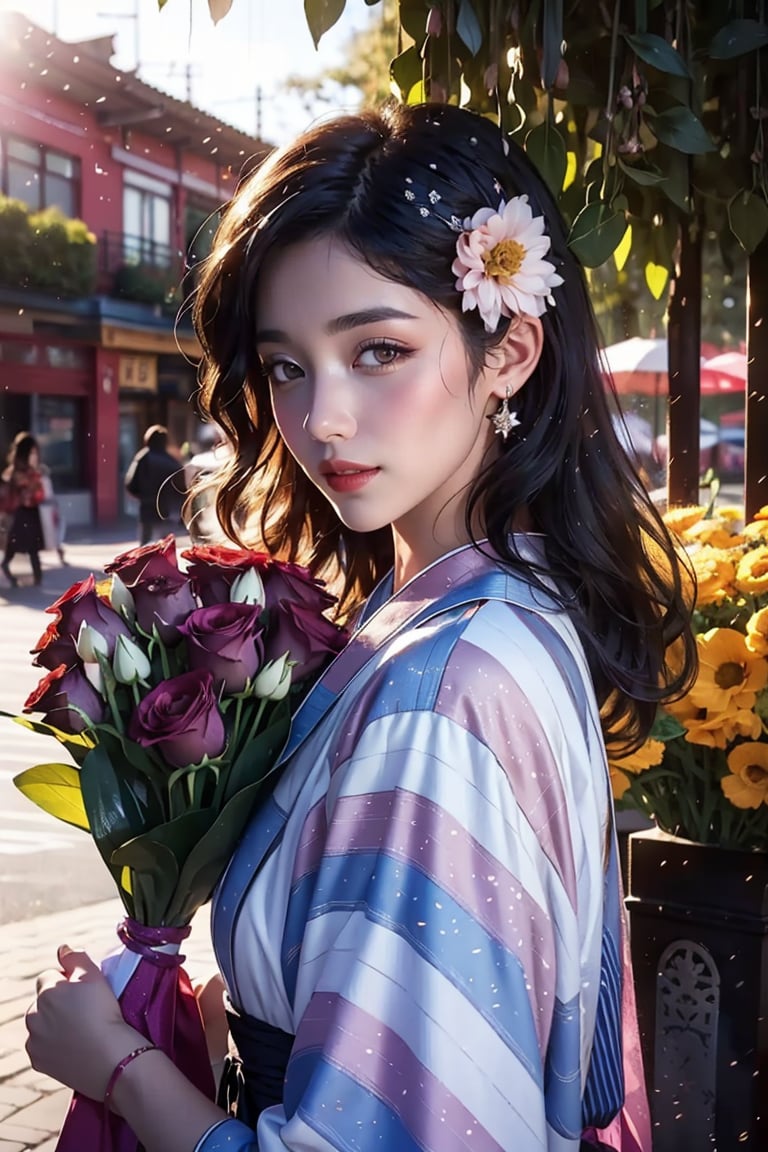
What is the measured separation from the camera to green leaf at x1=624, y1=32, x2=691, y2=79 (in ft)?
5.15

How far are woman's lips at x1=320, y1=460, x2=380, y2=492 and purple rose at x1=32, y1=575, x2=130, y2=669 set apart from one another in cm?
24

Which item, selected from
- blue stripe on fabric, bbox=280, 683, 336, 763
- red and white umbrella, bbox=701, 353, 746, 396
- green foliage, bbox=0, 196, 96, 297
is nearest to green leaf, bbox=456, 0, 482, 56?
blue stripe on fabric, bbox=280, 683, 336, 763

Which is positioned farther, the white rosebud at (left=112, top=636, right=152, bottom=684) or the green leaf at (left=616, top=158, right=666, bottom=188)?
the green leaf at (left=616, top=158, right=666, bottom=188)

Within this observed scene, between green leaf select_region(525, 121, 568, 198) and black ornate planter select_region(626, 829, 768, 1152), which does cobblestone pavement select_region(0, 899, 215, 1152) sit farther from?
green leaf select_region(525, 121, 568, 198)

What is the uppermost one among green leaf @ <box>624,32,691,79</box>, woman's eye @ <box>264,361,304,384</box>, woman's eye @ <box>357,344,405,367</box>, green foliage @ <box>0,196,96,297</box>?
green foliage @ <box>0,196,96,297</box>

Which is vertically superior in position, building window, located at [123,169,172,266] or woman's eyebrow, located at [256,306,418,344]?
building window, located at [123,169,172,266]

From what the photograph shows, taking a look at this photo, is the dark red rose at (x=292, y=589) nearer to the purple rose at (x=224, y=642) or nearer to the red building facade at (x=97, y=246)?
the purple rose at (x=224, y=642)

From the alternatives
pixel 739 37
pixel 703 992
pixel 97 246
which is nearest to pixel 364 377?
pixel 739 37

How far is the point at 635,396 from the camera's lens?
14930 millimetres

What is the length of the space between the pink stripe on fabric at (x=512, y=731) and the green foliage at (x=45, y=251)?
17.4m

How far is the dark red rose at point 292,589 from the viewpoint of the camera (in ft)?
4.40

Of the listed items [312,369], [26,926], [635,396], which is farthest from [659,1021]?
[635,396]

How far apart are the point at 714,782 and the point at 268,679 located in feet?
2.90

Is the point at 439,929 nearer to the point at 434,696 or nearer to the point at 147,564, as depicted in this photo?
the point at 434,696
